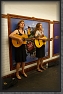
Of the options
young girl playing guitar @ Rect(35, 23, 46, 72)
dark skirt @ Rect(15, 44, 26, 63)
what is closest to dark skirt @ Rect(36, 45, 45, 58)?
young girl playing guitar @ Rect(35, 23, 46, 72)

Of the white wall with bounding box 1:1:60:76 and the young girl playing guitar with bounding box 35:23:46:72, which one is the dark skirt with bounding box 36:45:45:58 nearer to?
the young girl playing guitar with bounding box 35:23:46:72

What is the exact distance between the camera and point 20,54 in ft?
4.32

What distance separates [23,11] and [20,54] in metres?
0.43

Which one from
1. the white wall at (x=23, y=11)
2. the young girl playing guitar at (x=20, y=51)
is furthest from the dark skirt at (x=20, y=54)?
the white wall at (x=23, y=11)

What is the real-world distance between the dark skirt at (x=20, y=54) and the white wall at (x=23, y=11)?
4.0 inches

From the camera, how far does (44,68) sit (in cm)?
131

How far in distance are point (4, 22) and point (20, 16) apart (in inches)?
6.9

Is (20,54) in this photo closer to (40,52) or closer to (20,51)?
(20,51)

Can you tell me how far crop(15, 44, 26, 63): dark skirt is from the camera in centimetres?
128

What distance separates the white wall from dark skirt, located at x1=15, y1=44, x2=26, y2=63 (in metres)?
0.10

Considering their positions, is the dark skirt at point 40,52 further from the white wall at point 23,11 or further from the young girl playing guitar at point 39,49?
the white wall at point 23,11

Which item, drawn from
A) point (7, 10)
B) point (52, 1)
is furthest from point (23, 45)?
point (52, 1)

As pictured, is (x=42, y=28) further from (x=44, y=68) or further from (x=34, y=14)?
(x=44, y=68)

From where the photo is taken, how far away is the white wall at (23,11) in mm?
1149
